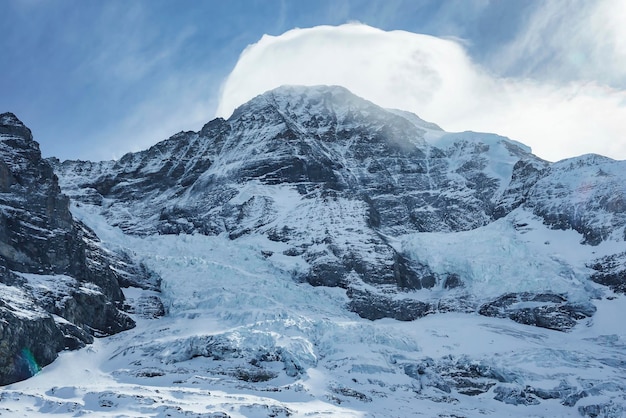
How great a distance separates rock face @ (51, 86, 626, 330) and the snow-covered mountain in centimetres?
46

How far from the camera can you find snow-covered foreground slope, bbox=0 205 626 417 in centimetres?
6573

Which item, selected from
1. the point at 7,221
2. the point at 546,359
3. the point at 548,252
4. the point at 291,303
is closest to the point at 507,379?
the point at 546,359

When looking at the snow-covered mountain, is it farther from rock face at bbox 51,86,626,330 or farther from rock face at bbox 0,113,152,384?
rock face at bbox 0,113,152,384

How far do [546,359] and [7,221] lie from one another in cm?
7247

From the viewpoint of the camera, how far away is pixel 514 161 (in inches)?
7215

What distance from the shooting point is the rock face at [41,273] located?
7256 centimetres

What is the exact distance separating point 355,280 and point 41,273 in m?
51.9

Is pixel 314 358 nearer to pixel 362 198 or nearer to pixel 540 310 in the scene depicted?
pixel 540 310

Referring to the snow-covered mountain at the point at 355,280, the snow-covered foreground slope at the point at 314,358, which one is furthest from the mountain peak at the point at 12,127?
the snow-covered foreground slope at the point at 314,358

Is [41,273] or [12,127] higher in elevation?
[12,127]

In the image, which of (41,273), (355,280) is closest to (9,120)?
(41,273)

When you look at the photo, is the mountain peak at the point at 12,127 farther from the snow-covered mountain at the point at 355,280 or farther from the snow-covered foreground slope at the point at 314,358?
the snow-covered foreground slope at the point at 314,358

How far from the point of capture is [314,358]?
8231cm

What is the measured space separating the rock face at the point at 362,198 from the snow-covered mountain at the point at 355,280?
46 cm
